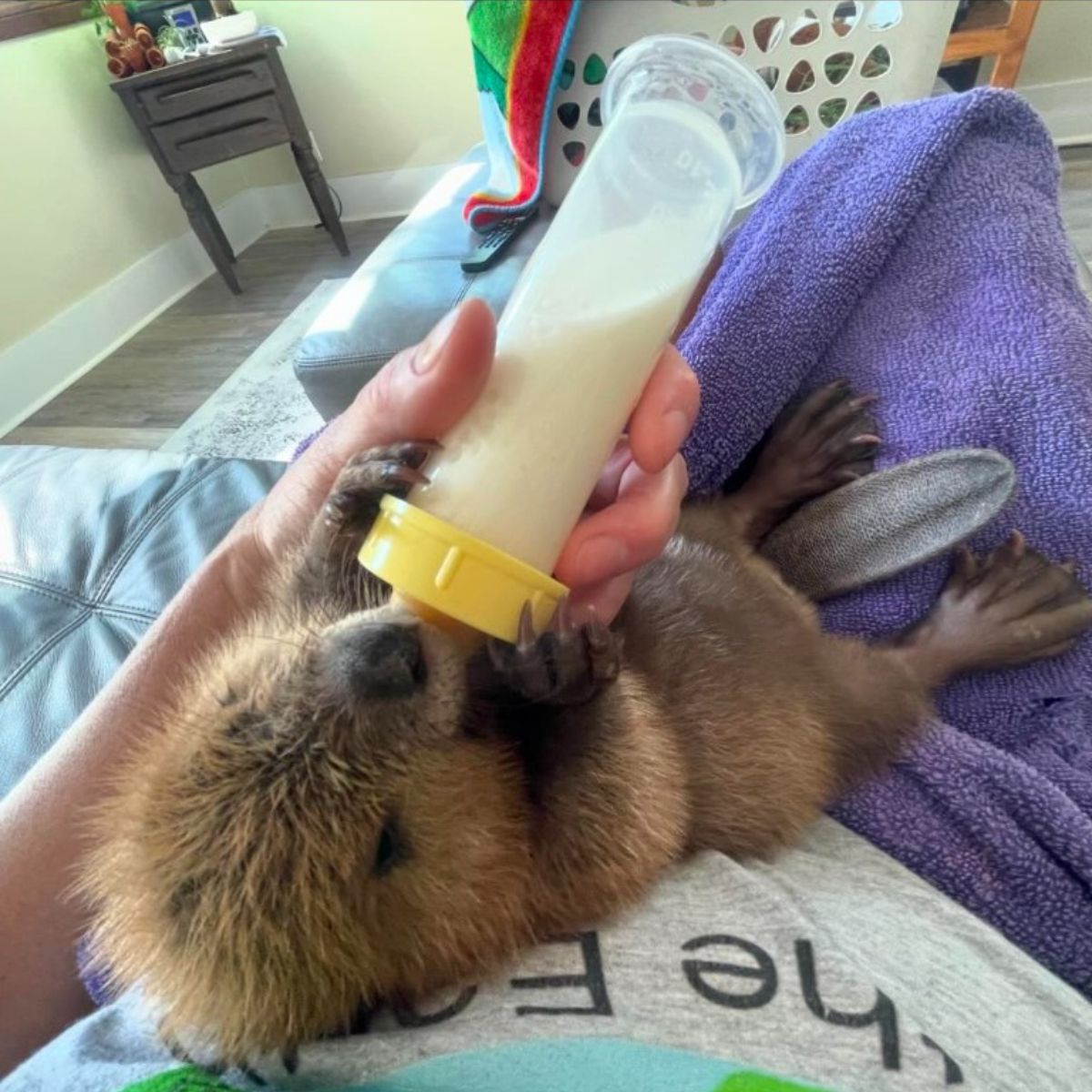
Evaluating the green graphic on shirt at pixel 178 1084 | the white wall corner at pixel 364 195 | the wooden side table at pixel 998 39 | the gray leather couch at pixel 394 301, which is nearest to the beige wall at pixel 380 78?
the white wall corner at pixel 364 195

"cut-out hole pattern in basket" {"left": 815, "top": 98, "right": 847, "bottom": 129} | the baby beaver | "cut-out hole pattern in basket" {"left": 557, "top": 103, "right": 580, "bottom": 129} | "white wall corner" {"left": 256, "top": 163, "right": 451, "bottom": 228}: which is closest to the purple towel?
the baby beaver

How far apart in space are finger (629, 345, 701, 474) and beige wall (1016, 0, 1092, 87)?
267 cm

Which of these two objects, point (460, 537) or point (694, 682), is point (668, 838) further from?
point (460, 537)

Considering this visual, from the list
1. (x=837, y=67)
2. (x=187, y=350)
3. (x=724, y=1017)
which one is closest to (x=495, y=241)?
(x=837, y=67)

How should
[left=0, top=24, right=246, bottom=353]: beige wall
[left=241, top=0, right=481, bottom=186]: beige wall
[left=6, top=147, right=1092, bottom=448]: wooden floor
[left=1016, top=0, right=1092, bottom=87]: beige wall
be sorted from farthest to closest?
1. [left=241, top=0, right=481, bottom=186]: beige wall
2. [left=0, top=24, right=246, bottom=353]: beige wall
3. [left=6, top=147, right=1092, bottom=448]: wooden floor
4. [left=1016, top=0, right=1092, bottom=87]: beige wall

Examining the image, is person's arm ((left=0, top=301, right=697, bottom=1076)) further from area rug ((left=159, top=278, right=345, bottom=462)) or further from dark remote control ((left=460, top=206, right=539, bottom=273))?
area rug ((left=159, top=278, right=345, bottom=462))

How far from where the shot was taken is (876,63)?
1273mm

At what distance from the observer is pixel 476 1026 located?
48 cm

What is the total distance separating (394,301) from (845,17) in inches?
32.1

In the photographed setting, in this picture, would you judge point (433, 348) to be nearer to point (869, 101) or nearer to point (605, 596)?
point (605, 596)

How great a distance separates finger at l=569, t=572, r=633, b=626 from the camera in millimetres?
687

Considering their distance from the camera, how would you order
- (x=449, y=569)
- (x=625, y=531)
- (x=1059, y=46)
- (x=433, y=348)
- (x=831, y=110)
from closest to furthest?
(x=449, y=569) → (x=433, y=348) → (x=625, y=531) → (x=831, y=110) → (x=1059, y=46)

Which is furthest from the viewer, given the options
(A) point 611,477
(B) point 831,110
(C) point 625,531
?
(B) point 831,110

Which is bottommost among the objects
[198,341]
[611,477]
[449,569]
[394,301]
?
[198,341]
